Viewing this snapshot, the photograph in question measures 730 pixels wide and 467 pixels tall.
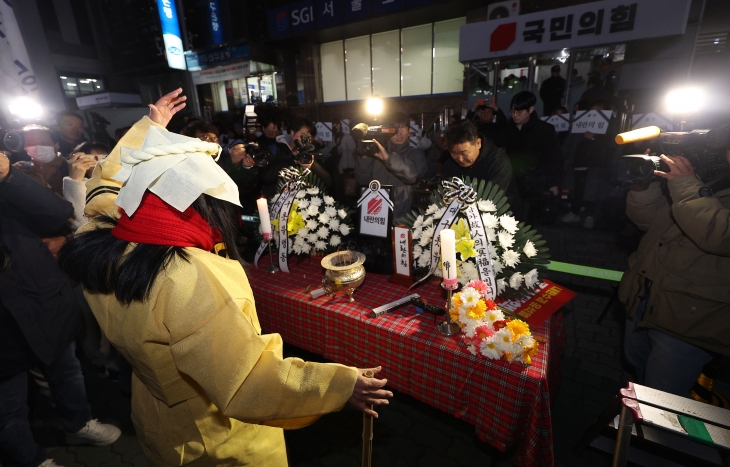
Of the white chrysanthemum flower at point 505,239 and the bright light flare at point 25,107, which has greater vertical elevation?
the bright light flare at point 25,107

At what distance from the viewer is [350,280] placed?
2307 millimetres

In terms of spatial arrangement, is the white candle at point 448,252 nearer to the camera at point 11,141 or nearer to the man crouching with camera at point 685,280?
the man crouching with camera at point 685,280

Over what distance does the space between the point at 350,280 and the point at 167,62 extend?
21.3 meters

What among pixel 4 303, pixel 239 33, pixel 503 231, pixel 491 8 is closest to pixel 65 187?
pixel 4 303

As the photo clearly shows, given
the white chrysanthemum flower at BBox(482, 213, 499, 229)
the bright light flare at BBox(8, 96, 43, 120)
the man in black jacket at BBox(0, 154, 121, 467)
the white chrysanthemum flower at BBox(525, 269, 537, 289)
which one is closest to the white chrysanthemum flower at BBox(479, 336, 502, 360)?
the white chrysanthemum flower at BBox(525, 269, 537, 289)

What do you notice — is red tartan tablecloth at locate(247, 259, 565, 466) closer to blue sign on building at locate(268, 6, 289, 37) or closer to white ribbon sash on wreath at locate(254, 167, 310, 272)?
white ribbon sash on wreath at locate(254, 167, 310, 272)

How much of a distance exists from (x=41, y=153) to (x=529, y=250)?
5097mm

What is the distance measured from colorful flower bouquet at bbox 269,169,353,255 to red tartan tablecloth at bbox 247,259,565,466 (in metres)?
0.33

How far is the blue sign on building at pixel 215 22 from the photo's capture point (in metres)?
17.2

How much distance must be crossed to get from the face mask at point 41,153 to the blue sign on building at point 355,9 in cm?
1197

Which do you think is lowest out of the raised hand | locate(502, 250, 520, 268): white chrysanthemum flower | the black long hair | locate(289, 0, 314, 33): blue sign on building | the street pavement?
the street pavement

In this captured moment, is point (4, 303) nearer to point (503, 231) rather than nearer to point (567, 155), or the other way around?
point (503, 231)

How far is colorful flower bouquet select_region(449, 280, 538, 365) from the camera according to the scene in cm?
170

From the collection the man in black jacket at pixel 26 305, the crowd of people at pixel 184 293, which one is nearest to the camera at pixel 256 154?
the crowd of people at pixel 184 293
